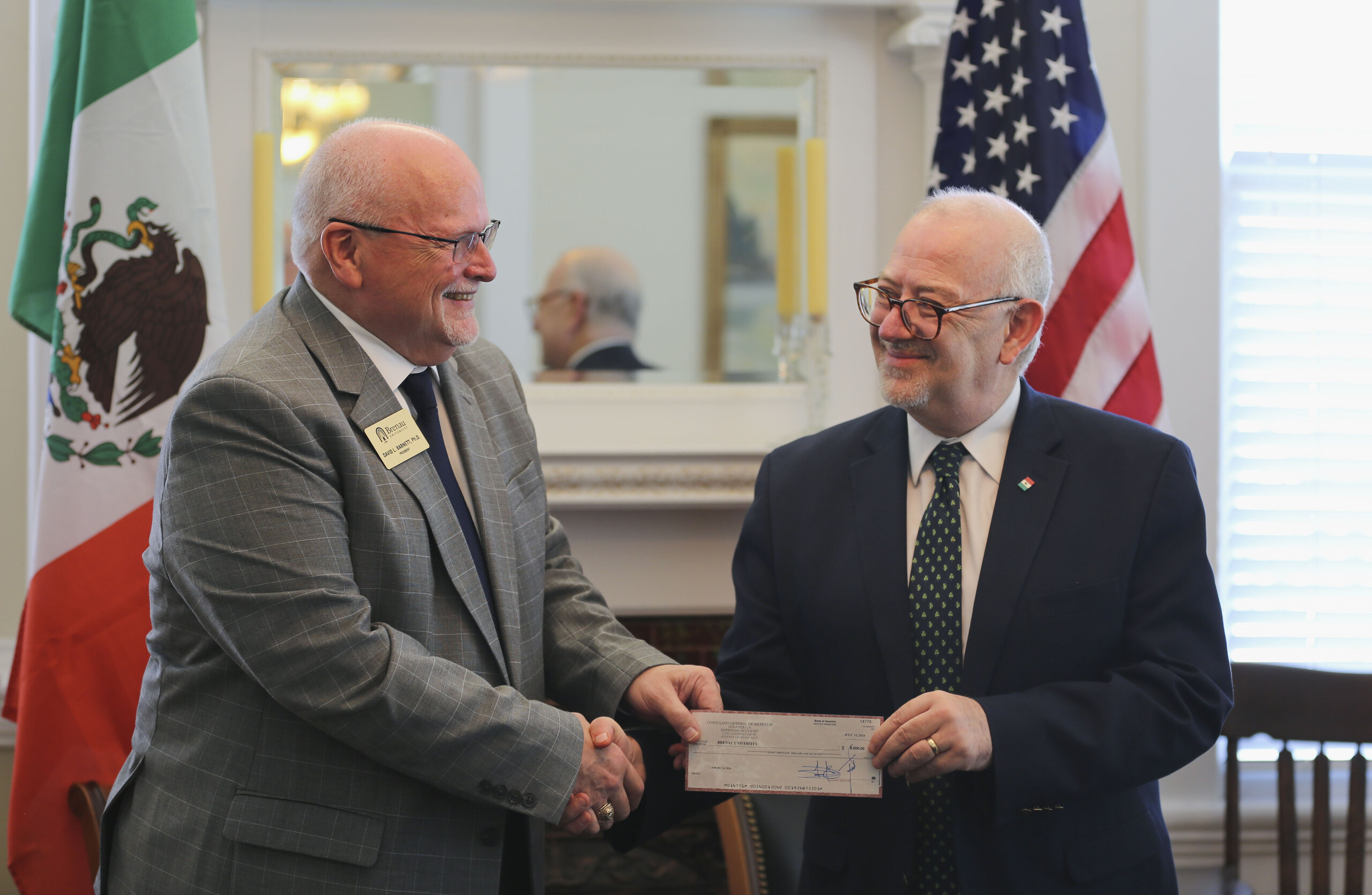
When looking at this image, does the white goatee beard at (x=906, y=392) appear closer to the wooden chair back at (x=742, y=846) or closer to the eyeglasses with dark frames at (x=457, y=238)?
the eyeglasses with dark frames at (x=457, y=238)

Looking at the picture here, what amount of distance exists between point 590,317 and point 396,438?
5.26ft

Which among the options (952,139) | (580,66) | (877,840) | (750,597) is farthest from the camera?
(580,66)

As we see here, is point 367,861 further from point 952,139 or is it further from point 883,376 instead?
point 952,139

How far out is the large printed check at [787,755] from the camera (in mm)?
1591

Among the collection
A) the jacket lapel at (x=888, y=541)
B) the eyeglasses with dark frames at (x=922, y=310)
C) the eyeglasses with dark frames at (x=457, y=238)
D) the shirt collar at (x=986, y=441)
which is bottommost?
the jacket lapel at (x=888, y=541)

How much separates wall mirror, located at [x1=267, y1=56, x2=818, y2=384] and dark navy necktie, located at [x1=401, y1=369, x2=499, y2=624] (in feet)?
4.42

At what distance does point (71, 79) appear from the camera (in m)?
2.56

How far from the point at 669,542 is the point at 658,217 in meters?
0.98

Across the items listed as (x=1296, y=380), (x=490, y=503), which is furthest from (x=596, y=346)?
(x=1296, y=380)

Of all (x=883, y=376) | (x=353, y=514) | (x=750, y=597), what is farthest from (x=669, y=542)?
(x=353, y=514)

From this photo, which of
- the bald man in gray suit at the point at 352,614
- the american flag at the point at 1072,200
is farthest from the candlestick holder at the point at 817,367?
the bald man in gray suit at the point at 352,614

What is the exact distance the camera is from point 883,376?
1831mm

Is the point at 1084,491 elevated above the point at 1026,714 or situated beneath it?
elevated above
